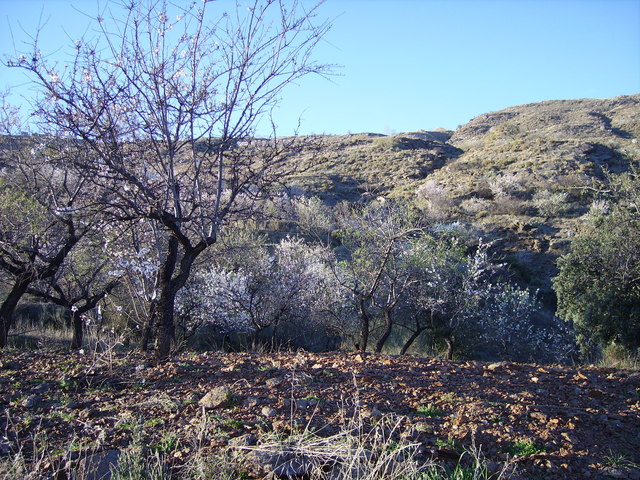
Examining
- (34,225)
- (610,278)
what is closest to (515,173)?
(610,278)

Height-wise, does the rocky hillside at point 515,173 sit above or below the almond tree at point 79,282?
above

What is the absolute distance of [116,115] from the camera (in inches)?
235

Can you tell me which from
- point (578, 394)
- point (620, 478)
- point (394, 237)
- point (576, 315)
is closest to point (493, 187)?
point (576, 315)

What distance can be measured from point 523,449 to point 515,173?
28402 mm

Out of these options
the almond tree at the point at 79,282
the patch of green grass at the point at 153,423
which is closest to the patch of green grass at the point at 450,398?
the patch of green grass at the point at 153,423

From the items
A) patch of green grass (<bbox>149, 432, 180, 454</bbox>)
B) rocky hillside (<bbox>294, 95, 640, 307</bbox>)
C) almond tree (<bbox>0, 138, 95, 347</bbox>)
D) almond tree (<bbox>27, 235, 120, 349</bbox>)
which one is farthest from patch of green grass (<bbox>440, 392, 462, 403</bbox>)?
rocky hillside (<bbox>294, 95, 640, 307</bbox>)

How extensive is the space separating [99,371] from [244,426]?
7.17 feet

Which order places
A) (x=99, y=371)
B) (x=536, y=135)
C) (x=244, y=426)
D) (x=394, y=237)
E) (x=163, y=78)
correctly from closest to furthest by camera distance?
(x=244, y=426) → (x=99, y=371) → (x=163, y=78) → (x=394, y=237) → (x=536, y=135)

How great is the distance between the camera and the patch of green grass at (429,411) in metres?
4.06

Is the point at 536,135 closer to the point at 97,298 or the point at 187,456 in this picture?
the point at 97,298

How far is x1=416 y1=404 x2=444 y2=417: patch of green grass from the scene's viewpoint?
160 inches

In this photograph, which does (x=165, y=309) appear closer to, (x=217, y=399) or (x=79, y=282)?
(x=217, y=399)

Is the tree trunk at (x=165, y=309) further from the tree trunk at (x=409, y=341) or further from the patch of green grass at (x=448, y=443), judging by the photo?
the tree trunk at (x=409, y=341)

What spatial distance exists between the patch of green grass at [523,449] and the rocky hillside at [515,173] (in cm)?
1110
